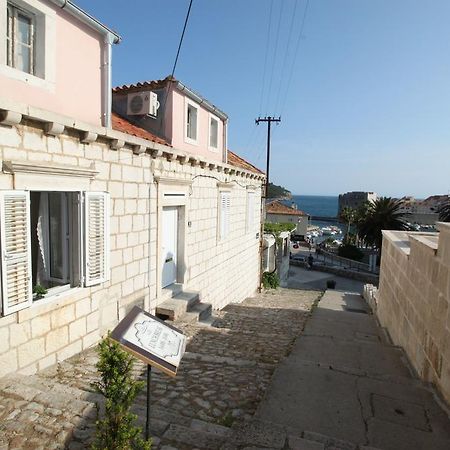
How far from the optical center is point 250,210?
1384 centimetres

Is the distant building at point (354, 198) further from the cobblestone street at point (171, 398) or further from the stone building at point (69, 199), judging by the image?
the cobblestone street at point (171, 398)

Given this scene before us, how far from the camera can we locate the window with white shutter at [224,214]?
10.7 meters

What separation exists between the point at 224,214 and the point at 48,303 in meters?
6.92

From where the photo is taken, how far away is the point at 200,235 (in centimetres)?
948

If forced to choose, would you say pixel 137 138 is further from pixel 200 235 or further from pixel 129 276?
pixel 200 235

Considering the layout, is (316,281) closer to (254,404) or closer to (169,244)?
(169,244)

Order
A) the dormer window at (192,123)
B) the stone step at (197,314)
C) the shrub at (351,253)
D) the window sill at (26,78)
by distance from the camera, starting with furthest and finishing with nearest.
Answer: the shrub at (351,253) → the dormer window at (192,123) → the stone step at (197,314) → the window sill at (26,78)

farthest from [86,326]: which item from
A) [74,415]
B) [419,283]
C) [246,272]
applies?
[246,272]

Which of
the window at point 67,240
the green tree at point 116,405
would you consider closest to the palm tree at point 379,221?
the window at point 67,240

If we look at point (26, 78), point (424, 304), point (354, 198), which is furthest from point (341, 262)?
point (354, 198)

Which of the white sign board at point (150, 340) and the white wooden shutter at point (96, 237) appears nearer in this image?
the white sign board at point (150, 340)

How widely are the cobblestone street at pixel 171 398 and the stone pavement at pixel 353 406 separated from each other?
0.36m

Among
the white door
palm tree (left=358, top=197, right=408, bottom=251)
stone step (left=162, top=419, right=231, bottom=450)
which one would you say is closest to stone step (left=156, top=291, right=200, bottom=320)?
the white door

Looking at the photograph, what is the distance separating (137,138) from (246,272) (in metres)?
9.09
